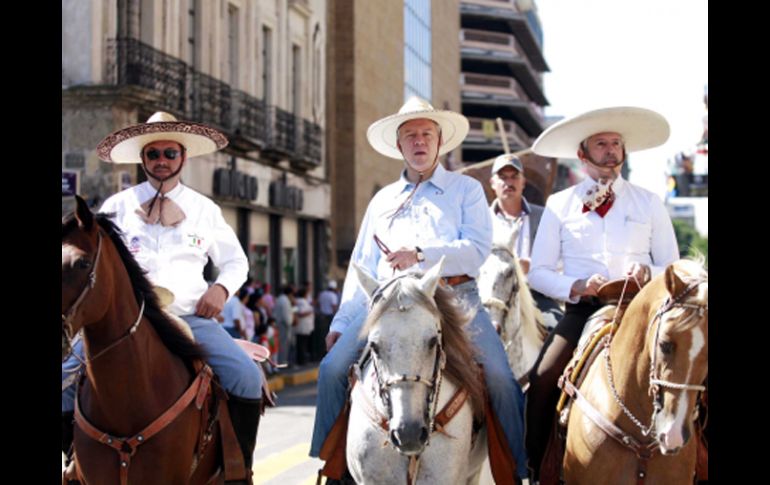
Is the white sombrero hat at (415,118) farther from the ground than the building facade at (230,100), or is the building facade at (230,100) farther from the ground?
the building facade at (230,100)

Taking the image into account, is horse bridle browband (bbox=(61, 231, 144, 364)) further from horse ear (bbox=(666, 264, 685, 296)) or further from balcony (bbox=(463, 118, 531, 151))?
balcony (bbox=(463, 118, 531, 151))

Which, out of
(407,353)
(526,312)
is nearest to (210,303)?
(407,353)

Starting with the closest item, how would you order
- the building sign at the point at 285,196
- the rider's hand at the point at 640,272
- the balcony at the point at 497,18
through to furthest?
the rider's hand at the point at 640,272 → the building sign at the point at 285,196 → the balcony at the point at 497,18

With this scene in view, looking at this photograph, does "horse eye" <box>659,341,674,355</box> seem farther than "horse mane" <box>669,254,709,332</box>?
Yes

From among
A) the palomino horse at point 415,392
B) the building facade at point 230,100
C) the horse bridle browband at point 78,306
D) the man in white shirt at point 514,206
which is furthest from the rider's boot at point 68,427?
the building facade at point 230,100

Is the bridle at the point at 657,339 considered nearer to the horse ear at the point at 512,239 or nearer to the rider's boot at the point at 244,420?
the rider's boot at the point at 244,420

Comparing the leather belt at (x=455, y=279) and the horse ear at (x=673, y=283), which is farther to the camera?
the leather belt at (x=455, y=279)

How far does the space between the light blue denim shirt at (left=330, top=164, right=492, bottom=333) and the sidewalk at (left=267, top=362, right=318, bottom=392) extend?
1768 cm

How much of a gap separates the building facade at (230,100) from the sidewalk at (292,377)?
433 cm

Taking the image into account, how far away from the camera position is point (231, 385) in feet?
24.2

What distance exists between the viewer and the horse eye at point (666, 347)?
18.7 feet

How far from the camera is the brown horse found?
21.2ft

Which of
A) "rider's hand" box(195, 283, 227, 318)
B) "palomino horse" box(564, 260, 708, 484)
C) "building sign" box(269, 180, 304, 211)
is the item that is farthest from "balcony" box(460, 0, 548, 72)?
"palomino horse" box(564, 260, 708, 484)

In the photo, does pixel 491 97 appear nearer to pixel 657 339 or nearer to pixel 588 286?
pixel 588 286
